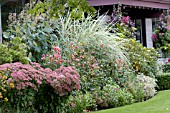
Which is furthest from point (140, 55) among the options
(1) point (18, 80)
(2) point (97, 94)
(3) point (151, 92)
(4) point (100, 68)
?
(1) point (18, 80)

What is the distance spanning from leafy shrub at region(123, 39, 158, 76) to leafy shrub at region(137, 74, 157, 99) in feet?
1.35

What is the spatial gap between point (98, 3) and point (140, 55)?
3.11 meters

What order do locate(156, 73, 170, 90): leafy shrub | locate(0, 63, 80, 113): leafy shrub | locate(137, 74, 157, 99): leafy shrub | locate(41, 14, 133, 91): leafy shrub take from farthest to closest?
1. locate(156, 73, 170, 90): leafy shrub
2. locate(137, 74, 157, 99): leafy shrub
3. locate(41, 14, 133, 91): leafy shrub
4. locate(0, 63, 80, 113): leafy shrub

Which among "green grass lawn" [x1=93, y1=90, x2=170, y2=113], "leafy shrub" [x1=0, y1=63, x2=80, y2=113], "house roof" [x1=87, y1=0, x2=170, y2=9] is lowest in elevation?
"green grass lawn" [x1=93, y1=90, x2=170, y2=113]

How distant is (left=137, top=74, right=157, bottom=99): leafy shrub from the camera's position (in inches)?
428

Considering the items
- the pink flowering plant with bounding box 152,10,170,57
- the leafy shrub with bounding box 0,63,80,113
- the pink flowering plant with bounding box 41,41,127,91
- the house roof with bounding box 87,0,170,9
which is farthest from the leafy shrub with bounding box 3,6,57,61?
the pink flowering plant with bounding box 152,10,170,57

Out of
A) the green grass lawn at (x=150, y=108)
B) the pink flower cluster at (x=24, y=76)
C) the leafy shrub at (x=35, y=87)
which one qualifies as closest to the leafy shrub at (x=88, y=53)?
the green grass lawn at (x=150, y=108)

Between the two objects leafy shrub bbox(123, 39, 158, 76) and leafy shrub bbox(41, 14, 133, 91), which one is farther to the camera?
leafy shrub bbox(123, 39, 158, 76)

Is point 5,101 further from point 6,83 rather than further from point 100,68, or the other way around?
point 100,68

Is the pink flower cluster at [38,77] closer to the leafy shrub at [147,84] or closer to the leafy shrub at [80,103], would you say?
the leafy shrub at [80,103]

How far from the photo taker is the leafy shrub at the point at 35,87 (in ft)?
23.4

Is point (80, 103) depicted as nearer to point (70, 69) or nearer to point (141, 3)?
point (70, 69)

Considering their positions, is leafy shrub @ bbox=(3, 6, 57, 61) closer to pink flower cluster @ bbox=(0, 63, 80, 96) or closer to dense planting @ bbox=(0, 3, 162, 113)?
dense planting @ bbox=(0, 3, 162, 113)

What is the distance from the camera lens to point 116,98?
959 cm
